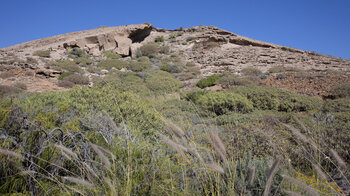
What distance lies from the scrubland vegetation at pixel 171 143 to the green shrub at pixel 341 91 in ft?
0.21

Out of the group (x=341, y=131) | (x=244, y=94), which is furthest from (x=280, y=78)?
(x=341, y=131)

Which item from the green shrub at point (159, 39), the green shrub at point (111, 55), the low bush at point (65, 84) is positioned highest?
the green shrub at point (159, 39)

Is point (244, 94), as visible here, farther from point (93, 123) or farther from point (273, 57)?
point (273, 57)

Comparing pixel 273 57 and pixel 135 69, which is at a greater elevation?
pixel 273 57

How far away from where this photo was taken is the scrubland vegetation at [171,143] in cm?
176

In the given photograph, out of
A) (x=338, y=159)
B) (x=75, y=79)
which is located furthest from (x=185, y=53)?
(x=338, y=159)

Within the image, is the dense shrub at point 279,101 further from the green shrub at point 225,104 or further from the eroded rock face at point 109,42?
the eroded rock face at point 109,42

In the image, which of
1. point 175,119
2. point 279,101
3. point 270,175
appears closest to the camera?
point 270,175

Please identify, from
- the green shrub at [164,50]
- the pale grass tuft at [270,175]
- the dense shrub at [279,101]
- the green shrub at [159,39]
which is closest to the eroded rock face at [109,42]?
the green shrub at [159,39]

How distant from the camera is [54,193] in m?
1.96

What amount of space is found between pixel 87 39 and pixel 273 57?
81.6 ft

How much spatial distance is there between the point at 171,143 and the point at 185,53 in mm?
28272

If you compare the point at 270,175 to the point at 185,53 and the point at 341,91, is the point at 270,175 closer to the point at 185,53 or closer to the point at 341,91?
the point at 341,91

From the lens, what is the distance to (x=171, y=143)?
1.63 m
